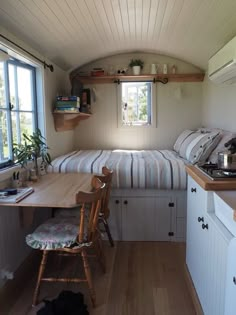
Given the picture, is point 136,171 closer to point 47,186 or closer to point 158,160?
point 158,160

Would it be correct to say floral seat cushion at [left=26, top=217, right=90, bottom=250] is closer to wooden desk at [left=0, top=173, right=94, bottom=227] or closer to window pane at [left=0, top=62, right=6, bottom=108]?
wooden desk at [left=0, top=173, right=94, bottom=227]

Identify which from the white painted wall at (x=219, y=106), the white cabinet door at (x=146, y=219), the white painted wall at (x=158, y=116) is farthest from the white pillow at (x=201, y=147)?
the white painted wall at (x=158, y=116)

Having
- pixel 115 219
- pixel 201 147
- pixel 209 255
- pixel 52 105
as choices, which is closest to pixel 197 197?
pixel 209 255

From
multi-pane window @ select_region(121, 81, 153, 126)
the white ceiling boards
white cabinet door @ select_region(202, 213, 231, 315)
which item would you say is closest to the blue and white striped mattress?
white cabinet door @ select_region(202, 213, 231, 315)

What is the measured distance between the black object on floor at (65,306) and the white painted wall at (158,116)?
2.65 m

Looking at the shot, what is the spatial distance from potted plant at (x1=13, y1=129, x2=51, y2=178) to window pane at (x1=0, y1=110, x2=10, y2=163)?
6 centimetres

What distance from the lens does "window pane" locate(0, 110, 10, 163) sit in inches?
87.2

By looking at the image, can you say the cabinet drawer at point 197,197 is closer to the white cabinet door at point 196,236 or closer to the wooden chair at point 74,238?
the white cabinet door at point 196,236

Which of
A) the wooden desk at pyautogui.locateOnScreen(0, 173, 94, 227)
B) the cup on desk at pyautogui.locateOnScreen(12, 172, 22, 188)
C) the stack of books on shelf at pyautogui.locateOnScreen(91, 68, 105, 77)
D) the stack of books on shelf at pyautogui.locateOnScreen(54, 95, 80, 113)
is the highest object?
the stack of books on shelf at pyautogui.locateOnScreen(91, 68, 105, 77)

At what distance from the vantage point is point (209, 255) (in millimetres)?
1524

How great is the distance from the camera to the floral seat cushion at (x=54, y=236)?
1.82 m

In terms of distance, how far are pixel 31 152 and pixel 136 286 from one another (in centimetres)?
139

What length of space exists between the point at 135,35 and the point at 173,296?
8.85 ft

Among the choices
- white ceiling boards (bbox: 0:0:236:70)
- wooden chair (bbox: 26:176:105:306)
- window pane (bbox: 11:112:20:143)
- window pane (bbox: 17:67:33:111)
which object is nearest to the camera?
wooden chair (bbox: 26:176:105:306)
